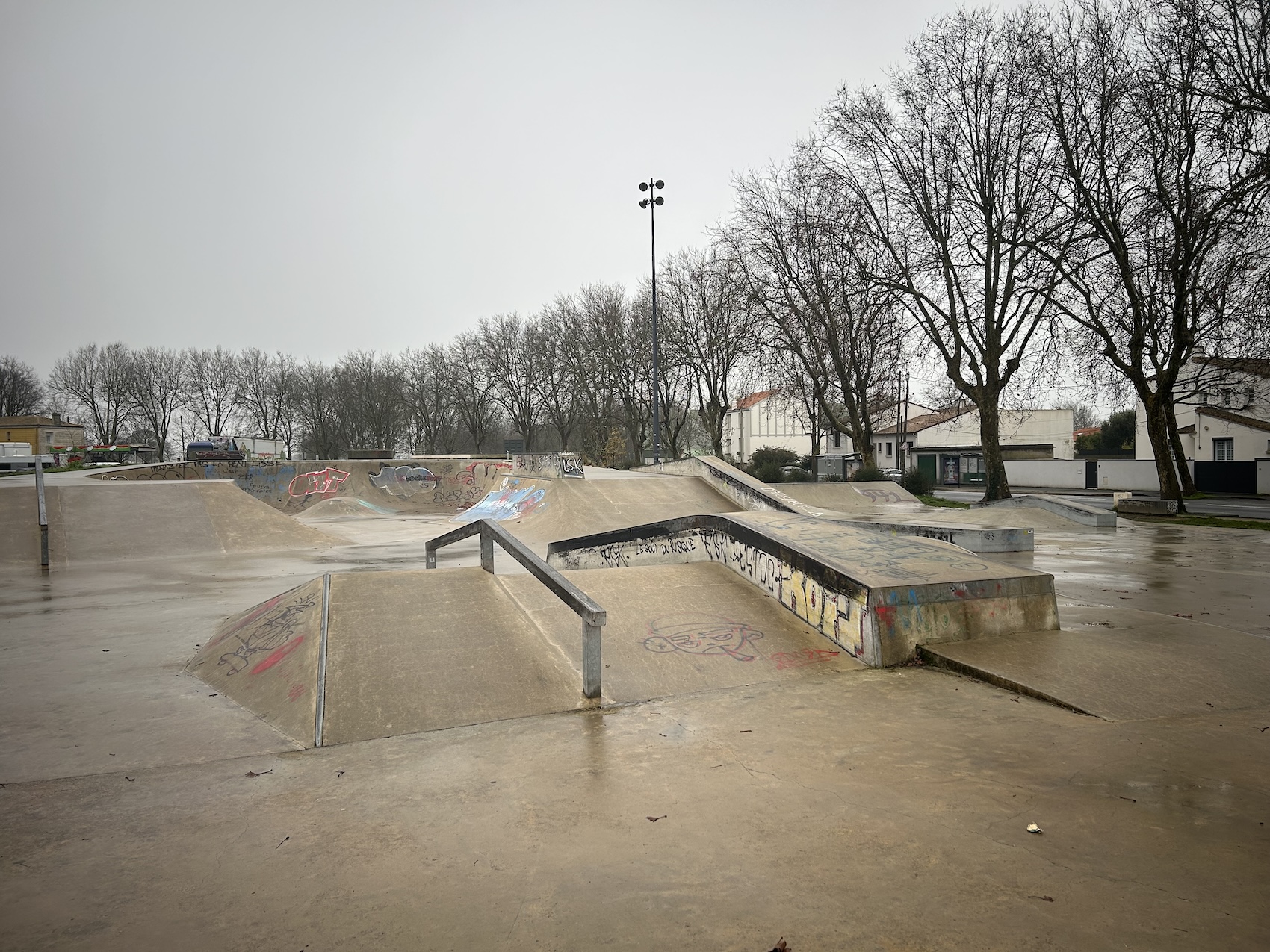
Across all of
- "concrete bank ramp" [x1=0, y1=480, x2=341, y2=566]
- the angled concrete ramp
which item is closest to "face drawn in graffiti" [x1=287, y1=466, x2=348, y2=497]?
"concrete bank ramp" [x1=0, y1=480, x2=341, y2=566]

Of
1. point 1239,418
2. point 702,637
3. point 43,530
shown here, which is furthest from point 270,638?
point 1239,418

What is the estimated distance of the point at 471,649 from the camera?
5492 millimetres

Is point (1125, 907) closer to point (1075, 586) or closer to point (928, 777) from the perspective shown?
point (928, 777)

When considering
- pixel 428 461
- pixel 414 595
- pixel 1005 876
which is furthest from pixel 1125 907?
pixel 428 461

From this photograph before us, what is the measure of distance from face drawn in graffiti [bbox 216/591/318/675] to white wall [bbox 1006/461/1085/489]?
150ft

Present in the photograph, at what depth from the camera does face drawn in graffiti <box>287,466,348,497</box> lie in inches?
1208

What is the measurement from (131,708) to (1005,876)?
537 centimetres

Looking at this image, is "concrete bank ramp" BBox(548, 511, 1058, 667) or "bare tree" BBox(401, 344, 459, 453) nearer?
"concrete bank ramp" BBox(548, 511, 1058, 667)

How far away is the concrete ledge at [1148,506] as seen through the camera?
2055 cm

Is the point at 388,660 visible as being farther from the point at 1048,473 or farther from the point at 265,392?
the point at 265,392

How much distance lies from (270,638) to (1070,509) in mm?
18313

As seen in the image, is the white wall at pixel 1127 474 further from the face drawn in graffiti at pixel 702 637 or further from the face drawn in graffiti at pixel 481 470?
the face drawn in graffiti at pixel 702 637

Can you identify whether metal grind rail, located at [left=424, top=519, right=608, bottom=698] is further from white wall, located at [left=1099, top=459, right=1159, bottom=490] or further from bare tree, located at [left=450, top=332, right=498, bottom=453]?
bare tree, located at [left=450, top=332, right=498, bottom=453]

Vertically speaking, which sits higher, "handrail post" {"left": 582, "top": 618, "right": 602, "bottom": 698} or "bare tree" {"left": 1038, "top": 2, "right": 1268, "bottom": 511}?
"bare tree" {"left": 1038, "top": 2, "right": 1268, "bottom": 511}
